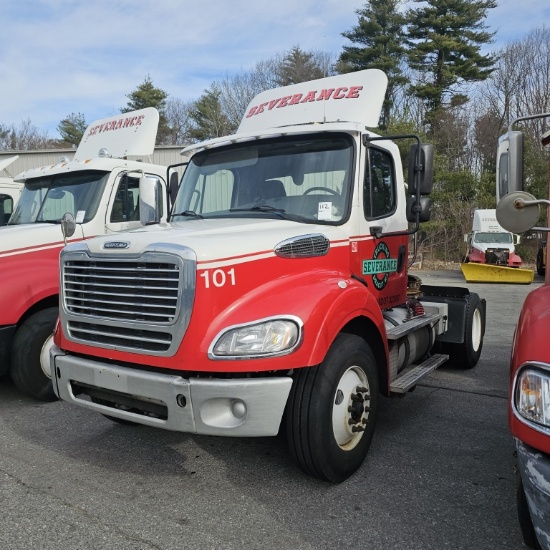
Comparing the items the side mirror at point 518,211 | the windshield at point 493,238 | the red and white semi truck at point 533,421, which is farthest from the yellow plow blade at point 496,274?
the red and white semi truck at point 533,421

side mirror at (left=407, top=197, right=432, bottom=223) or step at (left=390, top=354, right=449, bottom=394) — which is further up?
side mirror at (left=407, top=197, right=432, bottom=223)

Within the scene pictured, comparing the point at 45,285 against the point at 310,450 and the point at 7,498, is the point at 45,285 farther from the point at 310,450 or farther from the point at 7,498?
the point at 310,450

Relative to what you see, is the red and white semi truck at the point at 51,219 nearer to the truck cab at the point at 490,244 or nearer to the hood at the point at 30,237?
the hood at the point at 30,237

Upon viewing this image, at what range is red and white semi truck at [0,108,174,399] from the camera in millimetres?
5059

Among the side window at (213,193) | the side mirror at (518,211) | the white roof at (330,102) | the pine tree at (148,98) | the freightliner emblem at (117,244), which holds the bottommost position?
the freightliner emblem at (117,244)

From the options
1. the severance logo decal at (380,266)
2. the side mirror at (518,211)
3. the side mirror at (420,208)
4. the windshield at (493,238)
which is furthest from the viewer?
the windshield at (493,238)

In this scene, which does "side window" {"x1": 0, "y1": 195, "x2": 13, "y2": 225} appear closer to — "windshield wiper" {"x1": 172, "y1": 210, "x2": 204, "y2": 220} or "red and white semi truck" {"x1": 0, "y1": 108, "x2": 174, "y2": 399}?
"red and white semi truck" {"x1": 0, "y1": 108, "x2": 174, "y2": 399}

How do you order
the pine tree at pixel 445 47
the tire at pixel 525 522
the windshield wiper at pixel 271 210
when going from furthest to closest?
the pine tree at pixel 445 47
the windshield wiper at pixel 271 210
the tire at pixel 525 522

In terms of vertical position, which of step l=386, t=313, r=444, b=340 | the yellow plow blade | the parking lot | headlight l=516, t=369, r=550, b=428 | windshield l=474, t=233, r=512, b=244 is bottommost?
the yellow plow blade

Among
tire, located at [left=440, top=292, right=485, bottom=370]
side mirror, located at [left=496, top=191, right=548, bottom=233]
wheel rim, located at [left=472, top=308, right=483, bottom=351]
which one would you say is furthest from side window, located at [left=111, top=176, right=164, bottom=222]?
side mirror, located at [left=496, top=191, right=548, bottom=233]

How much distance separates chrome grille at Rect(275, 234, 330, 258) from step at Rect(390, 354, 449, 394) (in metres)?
1.23

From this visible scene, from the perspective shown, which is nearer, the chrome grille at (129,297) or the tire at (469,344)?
the chrome grille at (129,297)

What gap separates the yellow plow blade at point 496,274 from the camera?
665 inches

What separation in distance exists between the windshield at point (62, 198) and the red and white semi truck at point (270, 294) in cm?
193
